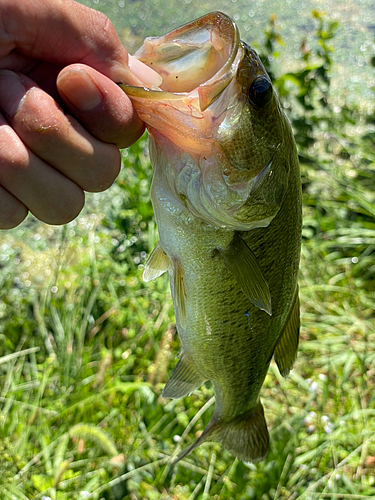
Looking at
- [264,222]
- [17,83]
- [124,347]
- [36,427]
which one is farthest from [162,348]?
[17,83]

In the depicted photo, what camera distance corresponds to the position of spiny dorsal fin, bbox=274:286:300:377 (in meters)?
1.44

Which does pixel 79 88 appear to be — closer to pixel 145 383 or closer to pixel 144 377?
pixel 145 383

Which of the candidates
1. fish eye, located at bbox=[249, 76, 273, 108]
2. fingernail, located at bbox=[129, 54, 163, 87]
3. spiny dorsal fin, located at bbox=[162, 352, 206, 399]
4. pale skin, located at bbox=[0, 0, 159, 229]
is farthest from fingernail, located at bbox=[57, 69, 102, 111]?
spiny dorsal fin, located at bbox=[162, 352, 206, 399]

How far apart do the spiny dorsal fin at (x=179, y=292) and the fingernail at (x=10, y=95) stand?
0.54 meters

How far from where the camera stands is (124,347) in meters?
2.85

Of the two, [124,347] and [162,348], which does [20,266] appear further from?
[162,348]

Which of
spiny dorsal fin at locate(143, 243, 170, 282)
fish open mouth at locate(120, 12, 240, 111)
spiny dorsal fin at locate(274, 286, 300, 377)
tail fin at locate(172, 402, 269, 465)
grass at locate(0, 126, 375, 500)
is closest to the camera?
fish open mouth at locate(120, 12, 240, 111)

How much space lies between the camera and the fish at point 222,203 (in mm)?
1032

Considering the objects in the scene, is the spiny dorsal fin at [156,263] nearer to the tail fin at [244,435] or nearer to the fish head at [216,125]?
the fish head at [216,125]

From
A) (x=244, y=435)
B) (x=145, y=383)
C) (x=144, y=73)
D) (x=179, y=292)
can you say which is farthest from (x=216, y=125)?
(x=145, y=383)

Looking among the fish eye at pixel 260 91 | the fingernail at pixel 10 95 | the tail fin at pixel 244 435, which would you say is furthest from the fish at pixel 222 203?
the fingernail at pixel 10 95

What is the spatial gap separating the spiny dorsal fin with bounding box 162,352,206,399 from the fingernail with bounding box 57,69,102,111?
796 millimetres

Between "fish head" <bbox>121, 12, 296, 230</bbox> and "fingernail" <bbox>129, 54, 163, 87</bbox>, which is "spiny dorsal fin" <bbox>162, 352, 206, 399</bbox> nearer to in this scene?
"fish head" <bbox>121, 12, 296, 230</bbox>

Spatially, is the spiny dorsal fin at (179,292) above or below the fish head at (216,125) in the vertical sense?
below
